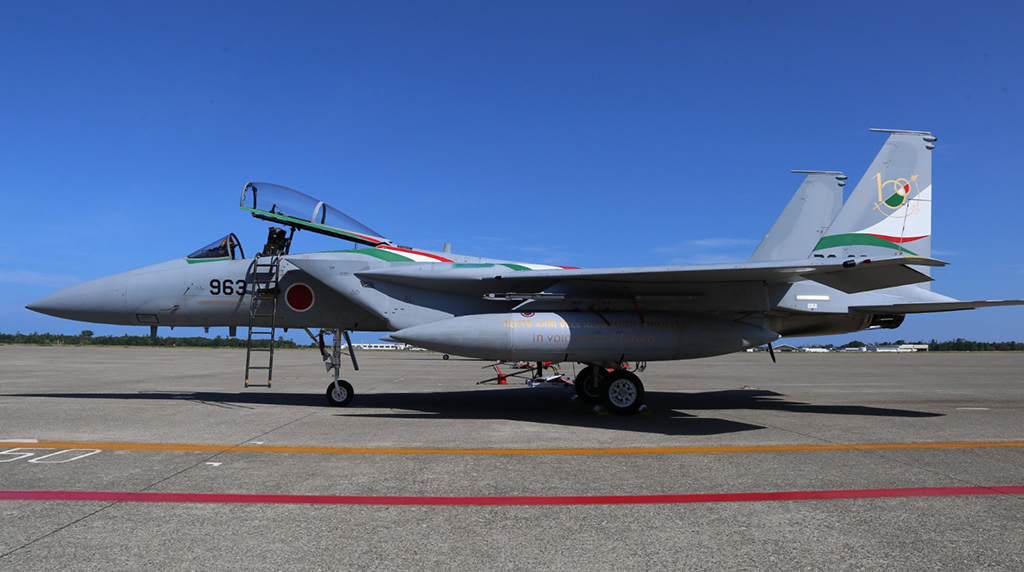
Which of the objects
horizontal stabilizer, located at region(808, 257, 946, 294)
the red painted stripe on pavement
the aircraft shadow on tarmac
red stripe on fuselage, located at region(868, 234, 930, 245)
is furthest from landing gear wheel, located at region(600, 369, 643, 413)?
red stripe on fuselage, located at region(868, 234, 930, 245)

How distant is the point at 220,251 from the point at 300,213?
174 centimetres

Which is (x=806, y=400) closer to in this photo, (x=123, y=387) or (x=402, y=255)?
(x=402, y=255)

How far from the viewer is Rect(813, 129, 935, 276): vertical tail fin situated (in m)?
11.0

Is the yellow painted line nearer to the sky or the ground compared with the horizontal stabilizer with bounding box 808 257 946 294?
nearer to the ground

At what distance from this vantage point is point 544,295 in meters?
9.82

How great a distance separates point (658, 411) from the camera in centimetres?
1052

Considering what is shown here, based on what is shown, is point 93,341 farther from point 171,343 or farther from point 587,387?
point 587,387

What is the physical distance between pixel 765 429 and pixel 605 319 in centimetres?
276

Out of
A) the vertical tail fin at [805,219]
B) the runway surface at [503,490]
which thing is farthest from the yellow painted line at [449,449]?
the vertical tail fin at [805,219]

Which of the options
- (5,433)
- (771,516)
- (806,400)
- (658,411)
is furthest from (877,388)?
→ (5,433)

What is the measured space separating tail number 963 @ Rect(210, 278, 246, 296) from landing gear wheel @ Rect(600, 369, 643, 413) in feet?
21.6

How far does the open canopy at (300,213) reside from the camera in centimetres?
1046

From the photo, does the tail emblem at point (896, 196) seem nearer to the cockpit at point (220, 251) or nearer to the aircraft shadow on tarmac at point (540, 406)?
the aircraft shadow on tarmac at point (540, 406)

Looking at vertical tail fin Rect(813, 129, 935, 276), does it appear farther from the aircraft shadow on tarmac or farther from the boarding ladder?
the boarding ladder
